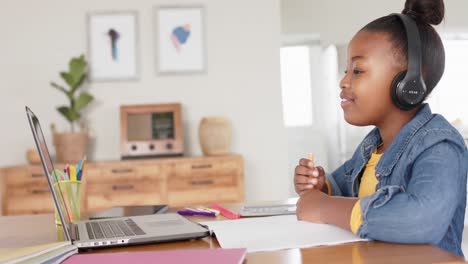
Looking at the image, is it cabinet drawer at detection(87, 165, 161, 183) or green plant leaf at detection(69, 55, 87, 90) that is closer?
cabinet drawer at detection(87, 165, 161, 183)

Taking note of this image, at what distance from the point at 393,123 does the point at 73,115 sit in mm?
3146

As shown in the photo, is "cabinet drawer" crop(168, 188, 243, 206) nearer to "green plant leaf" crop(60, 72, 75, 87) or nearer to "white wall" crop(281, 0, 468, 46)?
"green plant leaf" crop(60, 72, 75, 87)

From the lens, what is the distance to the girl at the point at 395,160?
0.90m

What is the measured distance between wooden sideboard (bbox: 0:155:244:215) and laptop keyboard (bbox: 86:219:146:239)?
2.59 m

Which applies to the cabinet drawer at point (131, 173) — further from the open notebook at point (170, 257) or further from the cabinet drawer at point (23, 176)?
the open notebook at point (170, 257)

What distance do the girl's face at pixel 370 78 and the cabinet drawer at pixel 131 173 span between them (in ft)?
8.89

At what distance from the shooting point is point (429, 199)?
899 mm

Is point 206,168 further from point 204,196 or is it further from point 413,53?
point 413,53

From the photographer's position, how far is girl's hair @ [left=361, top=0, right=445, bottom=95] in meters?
1.15

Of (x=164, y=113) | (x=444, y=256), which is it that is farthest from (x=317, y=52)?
(x=444, y=256)

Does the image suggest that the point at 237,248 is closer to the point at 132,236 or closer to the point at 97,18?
the point at 132,236

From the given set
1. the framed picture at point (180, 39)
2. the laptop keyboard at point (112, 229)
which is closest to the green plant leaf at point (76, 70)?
the framed picture at point (180, 39)

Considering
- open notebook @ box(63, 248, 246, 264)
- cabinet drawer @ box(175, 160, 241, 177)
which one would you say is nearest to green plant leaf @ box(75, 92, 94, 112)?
cabinet drawer @ box(175, 160, 241, 177)

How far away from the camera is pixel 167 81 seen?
14.0ft
